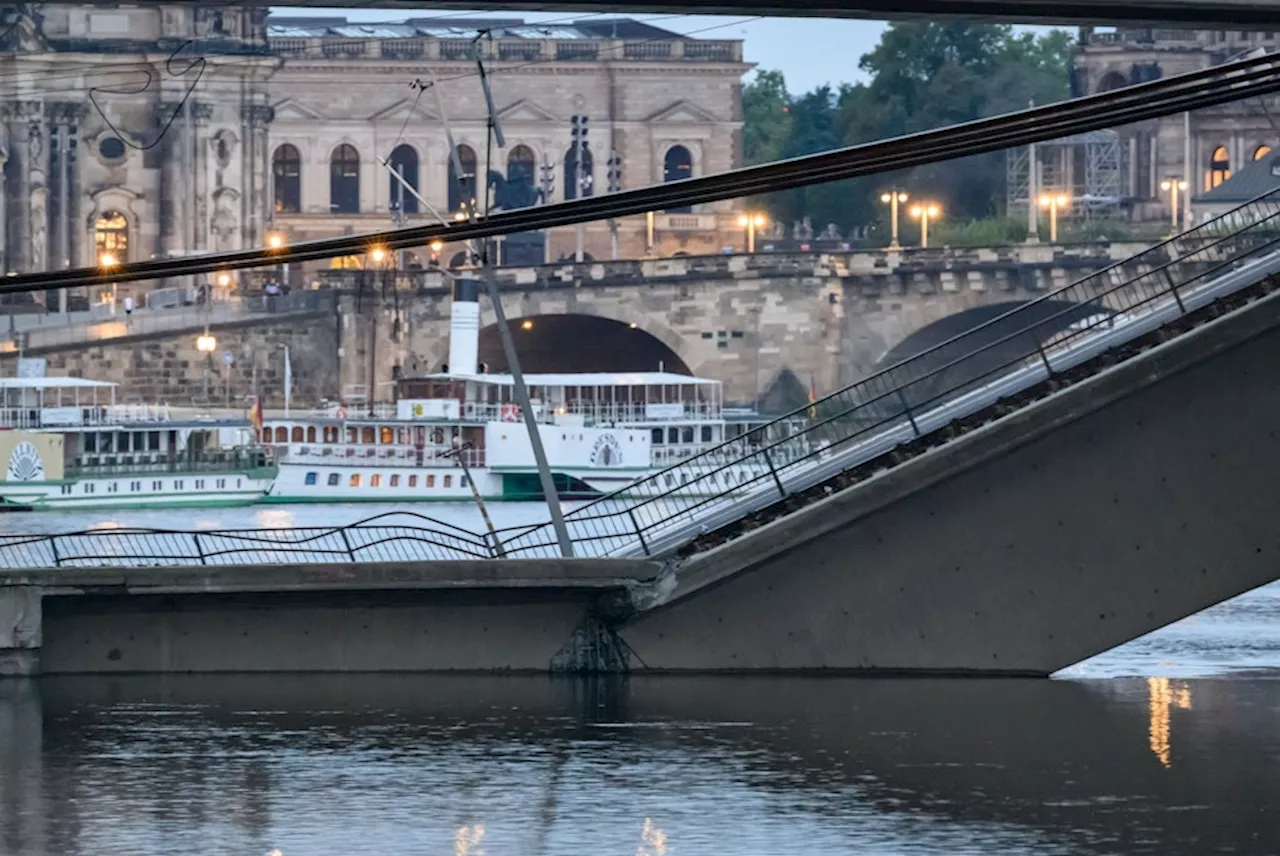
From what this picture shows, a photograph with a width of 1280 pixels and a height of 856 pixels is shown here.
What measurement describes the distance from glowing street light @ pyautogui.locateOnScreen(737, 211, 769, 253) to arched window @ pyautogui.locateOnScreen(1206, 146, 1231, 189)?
74.5ft

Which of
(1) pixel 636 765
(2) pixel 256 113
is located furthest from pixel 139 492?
(1) pixel 636 765

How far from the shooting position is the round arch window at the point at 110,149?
4820 inches

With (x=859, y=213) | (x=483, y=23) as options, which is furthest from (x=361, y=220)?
(x=859, y=213)

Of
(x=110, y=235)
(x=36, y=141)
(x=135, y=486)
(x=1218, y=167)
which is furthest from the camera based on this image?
(x=1218, y=167)

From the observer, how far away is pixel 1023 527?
2792cm

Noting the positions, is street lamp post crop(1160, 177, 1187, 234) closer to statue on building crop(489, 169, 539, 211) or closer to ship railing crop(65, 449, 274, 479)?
statue on building crop(489, 169, 539, 211)

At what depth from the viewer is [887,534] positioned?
2800 centimetres

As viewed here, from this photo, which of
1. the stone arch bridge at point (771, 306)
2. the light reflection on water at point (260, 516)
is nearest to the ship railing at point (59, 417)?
the light reflection on water at point (260, 516)

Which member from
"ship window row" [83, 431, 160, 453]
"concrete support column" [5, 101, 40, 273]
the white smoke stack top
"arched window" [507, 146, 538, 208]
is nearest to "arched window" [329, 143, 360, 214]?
"arched window" [507, 146, 538, 208]

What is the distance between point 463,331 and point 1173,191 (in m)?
46.5

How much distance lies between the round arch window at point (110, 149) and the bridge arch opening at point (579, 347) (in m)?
17.8

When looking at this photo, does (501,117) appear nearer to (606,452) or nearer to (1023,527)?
(606,452)

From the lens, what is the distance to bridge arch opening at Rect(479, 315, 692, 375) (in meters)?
119

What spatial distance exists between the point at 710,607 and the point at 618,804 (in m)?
7.33
